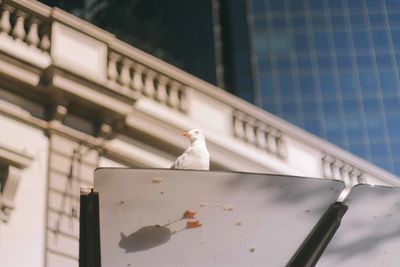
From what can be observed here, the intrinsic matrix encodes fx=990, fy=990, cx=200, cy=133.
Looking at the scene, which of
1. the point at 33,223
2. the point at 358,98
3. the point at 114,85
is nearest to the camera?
Result: the point at 33,223

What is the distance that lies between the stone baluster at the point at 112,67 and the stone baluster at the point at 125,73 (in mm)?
70

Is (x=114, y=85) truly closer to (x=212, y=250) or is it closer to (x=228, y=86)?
(x=212, y=250)

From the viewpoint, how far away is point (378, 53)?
53719mm

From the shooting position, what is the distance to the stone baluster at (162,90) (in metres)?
10.8

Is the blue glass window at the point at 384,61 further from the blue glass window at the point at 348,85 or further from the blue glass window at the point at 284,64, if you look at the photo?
the blue glass window at the point at 284,64

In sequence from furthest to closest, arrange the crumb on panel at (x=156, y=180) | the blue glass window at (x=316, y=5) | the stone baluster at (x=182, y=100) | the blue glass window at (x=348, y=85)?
the blue glass window at (x=316, y=5)
the blue glass window at (x=348, y=85)
the stone baluster at (x=182, y=100)
the crumb on panel at (x=156, y=180)

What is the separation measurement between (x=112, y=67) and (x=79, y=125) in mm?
982

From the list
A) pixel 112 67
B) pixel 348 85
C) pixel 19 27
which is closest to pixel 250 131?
pixel 112 67

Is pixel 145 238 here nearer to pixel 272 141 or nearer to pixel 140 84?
pixel 140 84

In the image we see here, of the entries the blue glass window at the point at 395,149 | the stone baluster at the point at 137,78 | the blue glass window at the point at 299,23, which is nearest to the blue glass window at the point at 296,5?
the blue glass window at the point at 299,23

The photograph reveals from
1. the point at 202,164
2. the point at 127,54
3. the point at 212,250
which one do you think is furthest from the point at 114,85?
the point at 212,250

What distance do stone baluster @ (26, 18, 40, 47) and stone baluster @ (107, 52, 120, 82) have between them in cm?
89

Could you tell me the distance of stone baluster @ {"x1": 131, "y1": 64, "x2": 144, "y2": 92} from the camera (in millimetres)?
10703

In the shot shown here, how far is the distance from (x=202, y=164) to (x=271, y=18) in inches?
1958
